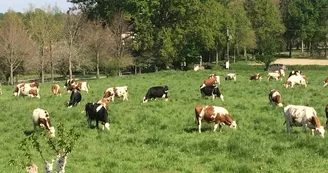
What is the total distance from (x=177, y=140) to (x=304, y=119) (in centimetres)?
448

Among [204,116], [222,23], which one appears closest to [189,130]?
[204,116]

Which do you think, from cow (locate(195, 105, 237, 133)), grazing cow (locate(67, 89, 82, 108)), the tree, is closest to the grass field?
cow (locate(195, 105, 237, 133))

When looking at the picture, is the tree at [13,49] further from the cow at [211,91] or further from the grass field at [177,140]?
the cow at [211,91]

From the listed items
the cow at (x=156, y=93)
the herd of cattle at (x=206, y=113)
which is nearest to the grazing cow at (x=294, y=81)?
the herd of cattle at (x=206, y=113)

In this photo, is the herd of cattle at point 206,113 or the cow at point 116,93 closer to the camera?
the herd of cattle at point 206,113

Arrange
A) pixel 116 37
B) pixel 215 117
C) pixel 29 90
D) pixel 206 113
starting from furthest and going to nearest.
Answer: pixel 116 37 < pixel 29 90 < pixel 206 113 < pixel 215 117

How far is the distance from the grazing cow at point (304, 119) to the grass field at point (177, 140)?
0.33 m

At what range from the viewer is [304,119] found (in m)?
15.7

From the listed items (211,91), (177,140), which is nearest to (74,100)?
(211,91)

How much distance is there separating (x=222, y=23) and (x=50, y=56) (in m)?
25.1

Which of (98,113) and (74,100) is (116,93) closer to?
(74,100)

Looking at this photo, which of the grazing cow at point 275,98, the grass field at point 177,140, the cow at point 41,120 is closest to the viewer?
the grass field at point 177,140

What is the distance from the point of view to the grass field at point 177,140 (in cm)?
1283

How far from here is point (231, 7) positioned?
250 ft
